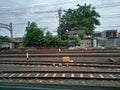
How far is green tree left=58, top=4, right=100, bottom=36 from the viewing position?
84125mm

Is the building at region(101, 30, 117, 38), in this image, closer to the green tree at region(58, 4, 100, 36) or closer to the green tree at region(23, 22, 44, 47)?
the green tree at region(58, 4, 100, 36)

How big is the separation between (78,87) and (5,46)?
61.6m

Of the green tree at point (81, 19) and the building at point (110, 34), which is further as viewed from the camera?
the green tree at point (81, 19)

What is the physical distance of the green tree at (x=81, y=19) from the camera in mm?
84125

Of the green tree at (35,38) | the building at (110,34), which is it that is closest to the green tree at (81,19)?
the building at (110,34)

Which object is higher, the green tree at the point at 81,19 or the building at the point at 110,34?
the green tree at the point at 81,19

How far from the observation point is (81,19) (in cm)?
8806

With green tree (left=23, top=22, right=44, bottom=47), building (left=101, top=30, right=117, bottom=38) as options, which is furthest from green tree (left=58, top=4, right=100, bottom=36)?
green tree (left=23, top=22, right=44, bottom=47)

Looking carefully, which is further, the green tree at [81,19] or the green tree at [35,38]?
the green tree at [81,19]

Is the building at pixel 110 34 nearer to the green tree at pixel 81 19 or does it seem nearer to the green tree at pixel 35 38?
the green tree at pixel 81 19

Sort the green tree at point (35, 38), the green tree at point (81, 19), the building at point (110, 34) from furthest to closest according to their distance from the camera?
the green tree at point (81, 19), the building at point (110, 34), the green tree at point (35, 38)

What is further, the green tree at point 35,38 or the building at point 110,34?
the building at point 110,34

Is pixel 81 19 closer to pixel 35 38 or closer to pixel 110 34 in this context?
pixel 110 34

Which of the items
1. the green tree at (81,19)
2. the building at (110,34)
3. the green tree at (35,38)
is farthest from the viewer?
the green tree at (81,19)
